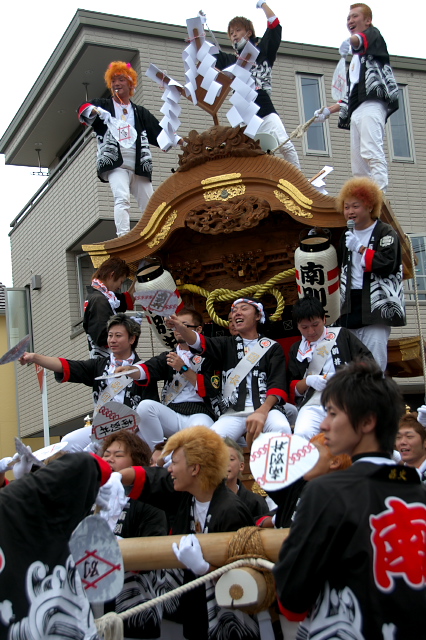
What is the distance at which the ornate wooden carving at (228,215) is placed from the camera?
592 centimetres

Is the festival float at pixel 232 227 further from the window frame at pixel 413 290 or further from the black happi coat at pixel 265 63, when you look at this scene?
the window frame at pixel 413 290

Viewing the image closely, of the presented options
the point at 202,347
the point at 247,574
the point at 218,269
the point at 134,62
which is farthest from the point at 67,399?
the point at 247,574

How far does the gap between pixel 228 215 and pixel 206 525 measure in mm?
3098

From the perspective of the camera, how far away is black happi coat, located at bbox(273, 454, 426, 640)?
2.18m

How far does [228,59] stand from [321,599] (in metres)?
5.51

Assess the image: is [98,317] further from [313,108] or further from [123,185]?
[313,108]

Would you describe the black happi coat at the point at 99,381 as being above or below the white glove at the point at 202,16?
below

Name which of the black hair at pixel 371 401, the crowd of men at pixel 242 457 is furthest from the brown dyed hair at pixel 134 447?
the black hair at pixel 371 401

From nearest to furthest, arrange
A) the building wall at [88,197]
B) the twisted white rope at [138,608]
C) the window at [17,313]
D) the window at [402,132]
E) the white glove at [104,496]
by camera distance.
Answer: the twisted white rope at [138,608], the white glove at [104,496], the building wall at [88,197], the window at [402,132], the window at [17,313]

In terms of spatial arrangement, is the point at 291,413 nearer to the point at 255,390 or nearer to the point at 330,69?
the point at 255,390

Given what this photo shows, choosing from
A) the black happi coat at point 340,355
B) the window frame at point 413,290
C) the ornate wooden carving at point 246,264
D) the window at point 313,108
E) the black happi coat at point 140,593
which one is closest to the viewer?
the black happi coat at point 140,593

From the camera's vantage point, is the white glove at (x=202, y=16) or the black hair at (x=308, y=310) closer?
the black hair at (x=308, y=310)

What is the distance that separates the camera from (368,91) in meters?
6.41

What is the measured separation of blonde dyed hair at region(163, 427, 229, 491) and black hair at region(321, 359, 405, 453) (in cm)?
110
